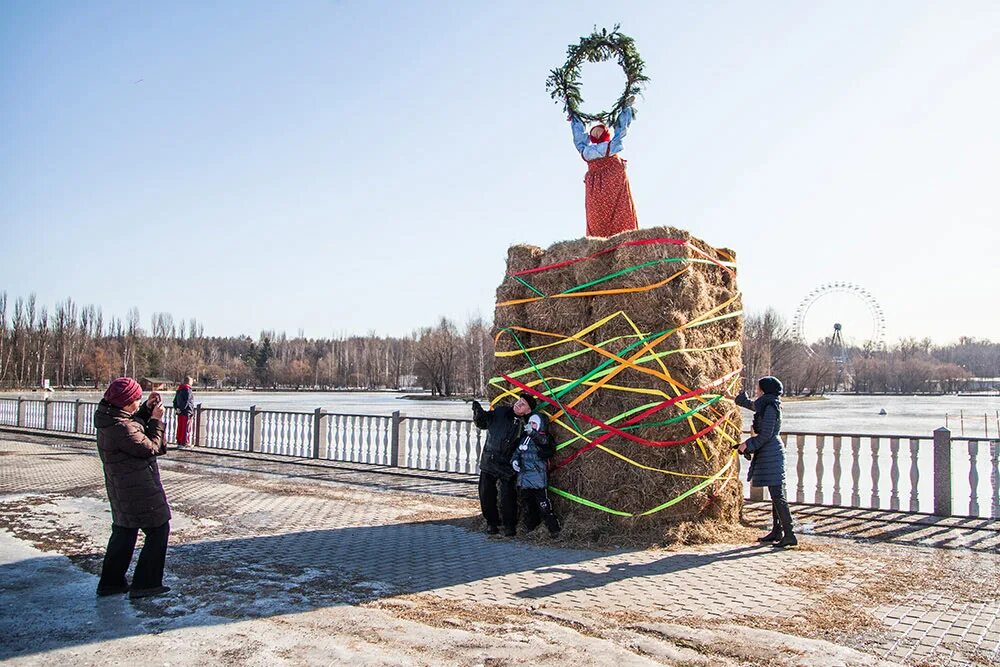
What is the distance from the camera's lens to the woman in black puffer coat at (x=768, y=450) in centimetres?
696

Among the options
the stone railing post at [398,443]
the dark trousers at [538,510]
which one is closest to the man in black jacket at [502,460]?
the dark trousers at [538,510]

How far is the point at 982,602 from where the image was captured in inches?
196

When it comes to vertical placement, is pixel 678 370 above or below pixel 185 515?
above

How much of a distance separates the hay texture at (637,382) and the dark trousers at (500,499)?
1.43 ft

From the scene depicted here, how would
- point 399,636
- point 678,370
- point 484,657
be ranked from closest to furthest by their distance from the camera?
1. point 484,657
2. point 399,636
3. point 678,370

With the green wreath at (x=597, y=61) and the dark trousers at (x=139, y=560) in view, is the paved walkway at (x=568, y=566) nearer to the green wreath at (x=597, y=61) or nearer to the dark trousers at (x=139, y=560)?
the dark trousers at (x=139, y=560)

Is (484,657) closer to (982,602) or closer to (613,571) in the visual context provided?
(613,571)

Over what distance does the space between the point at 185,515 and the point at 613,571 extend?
530 centimetres

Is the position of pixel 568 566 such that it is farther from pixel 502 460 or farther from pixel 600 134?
pixel 600 134

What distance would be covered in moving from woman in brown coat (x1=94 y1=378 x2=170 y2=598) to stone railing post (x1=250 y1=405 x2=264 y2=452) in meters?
11.1

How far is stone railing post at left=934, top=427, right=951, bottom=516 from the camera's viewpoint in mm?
7984

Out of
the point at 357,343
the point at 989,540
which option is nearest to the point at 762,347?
the point at 989,540

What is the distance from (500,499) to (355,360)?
380ft

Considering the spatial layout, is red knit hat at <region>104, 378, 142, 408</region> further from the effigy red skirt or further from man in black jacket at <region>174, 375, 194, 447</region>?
man in black jacket at <region>174, 375, 194, 447</region>
